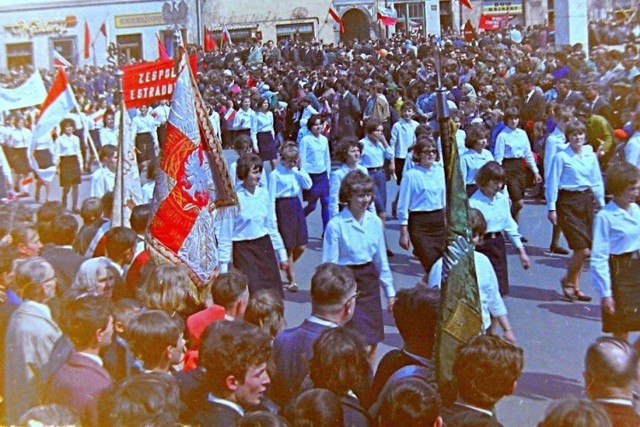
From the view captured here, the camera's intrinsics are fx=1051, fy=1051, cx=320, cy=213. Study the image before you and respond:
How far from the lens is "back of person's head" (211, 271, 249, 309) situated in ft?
17.2

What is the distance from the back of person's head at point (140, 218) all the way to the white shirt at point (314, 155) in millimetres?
4744

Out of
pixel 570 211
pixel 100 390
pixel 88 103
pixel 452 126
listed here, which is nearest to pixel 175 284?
pixel 100 390

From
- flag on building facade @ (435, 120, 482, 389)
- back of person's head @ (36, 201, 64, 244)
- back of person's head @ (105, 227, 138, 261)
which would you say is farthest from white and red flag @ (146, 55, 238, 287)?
flag on building facade @ (435, 120, 482, 389)

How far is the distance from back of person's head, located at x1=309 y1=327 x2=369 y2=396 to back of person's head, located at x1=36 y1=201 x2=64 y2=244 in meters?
3.22

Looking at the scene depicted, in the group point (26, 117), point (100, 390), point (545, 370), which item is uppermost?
point (26, 117)

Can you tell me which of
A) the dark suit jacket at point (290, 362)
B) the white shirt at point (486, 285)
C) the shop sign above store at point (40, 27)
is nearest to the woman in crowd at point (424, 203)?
the white shirt at point (486, 285)

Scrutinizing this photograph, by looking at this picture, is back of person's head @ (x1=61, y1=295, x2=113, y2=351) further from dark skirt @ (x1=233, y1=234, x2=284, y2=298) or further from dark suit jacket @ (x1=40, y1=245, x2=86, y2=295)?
dark skirt @ (x1=233, y1=234, x2=284, y2=298)

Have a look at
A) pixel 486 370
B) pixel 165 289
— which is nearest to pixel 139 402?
pixel 486 370

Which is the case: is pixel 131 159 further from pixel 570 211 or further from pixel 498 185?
pixel 570 211

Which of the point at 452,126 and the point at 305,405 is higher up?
the point at 452,126

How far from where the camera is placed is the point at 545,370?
23.4 ft

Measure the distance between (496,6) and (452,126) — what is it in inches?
1555

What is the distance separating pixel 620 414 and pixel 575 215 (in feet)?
16.7

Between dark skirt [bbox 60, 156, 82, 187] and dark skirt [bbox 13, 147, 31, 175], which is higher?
dark skirt [bbox 13, 147, 31, 175]
